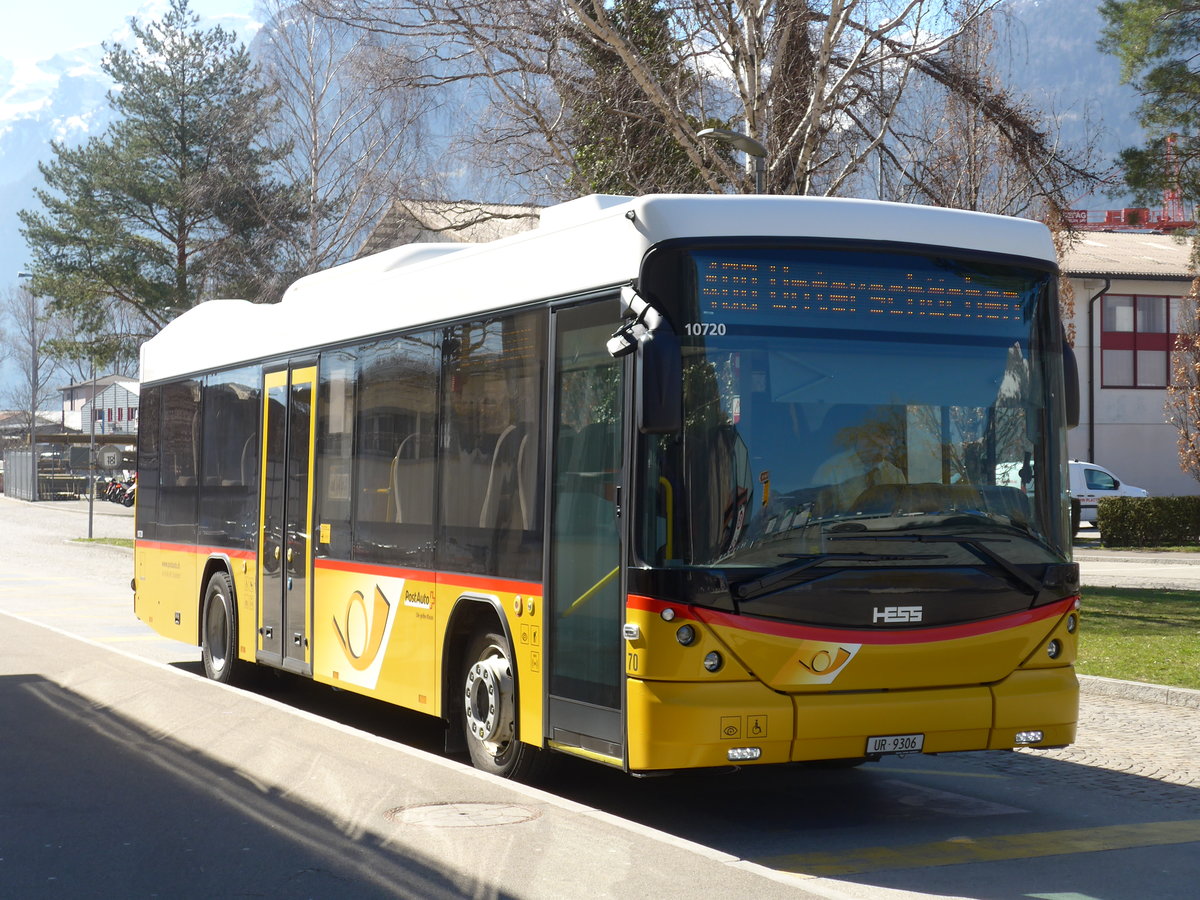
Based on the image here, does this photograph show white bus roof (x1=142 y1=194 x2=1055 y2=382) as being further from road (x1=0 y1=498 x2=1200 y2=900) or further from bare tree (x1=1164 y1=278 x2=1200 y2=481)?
bare tree (x1=1164 y1=278 x2=1200 y2=481)

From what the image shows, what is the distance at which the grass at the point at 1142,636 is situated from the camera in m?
13.5

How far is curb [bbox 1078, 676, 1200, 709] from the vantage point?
11.9m

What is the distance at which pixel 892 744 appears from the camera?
754 centimetres

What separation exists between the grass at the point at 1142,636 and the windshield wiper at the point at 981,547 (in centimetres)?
529

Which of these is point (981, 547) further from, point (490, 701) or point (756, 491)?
point (490, 701)

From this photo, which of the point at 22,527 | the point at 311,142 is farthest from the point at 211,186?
the point at 22,527

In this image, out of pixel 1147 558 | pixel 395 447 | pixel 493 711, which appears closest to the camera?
pixel 493 711

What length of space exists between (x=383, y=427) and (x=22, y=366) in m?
105

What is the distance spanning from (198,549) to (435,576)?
531 cm

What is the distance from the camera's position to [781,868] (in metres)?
6.93

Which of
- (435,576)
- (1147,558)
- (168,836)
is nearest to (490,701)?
(435,576)

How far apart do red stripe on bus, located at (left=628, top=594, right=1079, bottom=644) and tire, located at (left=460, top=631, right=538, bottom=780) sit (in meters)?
1.58

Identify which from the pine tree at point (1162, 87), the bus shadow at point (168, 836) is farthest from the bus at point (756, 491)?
the pine tree at point (1162, 87)

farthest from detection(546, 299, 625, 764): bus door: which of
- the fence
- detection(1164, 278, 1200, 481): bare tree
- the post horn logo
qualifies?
the fence
